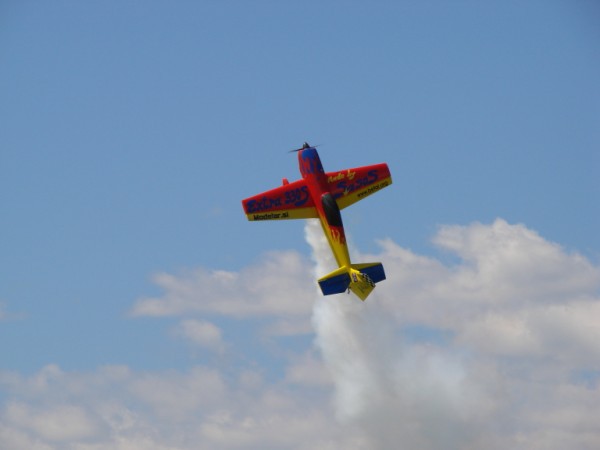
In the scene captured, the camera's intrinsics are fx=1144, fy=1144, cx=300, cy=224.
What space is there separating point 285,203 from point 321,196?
152 inches

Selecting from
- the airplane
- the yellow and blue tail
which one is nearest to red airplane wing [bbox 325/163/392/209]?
the airplane

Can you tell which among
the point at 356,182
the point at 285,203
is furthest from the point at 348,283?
the point at 356,182

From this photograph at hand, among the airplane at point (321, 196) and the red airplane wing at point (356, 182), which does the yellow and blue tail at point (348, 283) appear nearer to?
the airplane at point (321, 196)

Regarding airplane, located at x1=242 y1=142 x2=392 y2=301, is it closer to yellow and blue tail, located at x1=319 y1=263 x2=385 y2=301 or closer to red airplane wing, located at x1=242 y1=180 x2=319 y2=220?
red airplane wing, located at x1=242 y1=180 x2=319 y2=220

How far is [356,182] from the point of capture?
386 ft

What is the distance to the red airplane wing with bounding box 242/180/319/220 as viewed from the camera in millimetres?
115625

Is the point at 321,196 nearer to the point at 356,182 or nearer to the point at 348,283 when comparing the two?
the point at 356,182

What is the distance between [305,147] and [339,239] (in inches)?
450

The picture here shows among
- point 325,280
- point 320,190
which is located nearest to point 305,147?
point 320,190

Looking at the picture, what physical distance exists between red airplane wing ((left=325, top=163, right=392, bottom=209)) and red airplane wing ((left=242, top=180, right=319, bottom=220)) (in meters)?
2.88

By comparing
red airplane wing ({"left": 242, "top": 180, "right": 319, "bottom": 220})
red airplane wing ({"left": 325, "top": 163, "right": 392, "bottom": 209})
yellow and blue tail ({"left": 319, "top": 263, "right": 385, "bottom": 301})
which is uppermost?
red airplane wing ({"left": 325, "top": 163, "right": 392, "bottom": 209})

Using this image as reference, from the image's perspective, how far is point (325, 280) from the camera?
107750 mm

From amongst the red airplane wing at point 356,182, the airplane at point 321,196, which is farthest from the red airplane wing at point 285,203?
the red airplane wing at point 356,182

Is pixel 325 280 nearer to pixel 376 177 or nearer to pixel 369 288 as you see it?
pixel 369 288
